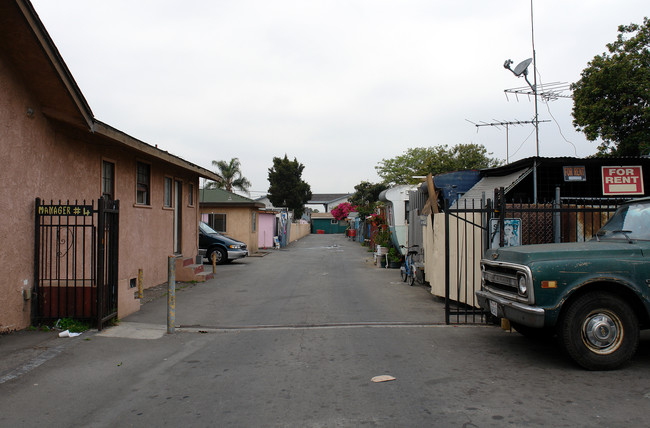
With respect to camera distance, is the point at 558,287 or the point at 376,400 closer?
the point at 376,400

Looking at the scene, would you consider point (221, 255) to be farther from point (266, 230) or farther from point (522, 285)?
point (522, 285)

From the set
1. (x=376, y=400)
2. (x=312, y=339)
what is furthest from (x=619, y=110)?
(x=376, y=400)

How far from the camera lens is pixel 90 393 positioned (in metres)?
5.02

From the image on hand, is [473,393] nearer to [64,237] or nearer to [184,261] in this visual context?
[64,237]

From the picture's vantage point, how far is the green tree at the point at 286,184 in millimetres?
62750

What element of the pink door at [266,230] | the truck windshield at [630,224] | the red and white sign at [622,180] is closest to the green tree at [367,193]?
the pink door at [266,230]

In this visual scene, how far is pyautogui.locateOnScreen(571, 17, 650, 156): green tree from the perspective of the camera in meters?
18.8

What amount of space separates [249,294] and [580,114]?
1618cm

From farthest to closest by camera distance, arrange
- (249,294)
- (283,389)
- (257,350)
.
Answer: (249,294) < (257,350) < (283,389)

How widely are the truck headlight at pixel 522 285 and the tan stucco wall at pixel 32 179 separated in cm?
680

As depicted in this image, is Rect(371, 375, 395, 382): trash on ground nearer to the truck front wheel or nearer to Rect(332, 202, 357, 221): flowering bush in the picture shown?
the truck front wheel

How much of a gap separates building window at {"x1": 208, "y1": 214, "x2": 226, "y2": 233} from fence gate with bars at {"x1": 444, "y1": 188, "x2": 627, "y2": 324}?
1952 cm

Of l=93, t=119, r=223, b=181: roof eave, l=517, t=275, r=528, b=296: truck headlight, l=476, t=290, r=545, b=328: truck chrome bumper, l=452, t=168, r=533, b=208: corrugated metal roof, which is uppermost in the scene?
l=93, t=119, r=223, b=181: roof eave

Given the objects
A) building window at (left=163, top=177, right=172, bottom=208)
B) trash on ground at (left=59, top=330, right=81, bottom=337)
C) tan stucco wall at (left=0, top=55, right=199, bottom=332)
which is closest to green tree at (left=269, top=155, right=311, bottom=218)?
building window at (left=163, top=177, right=172, bottom=208)
